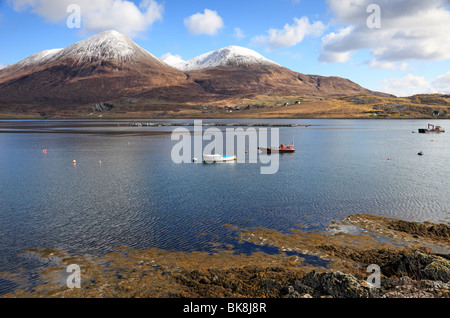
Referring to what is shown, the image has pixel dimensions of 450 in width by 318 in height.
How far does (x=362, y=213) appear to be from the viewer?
36312 millimetres

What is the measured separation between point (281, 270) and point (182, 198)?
23.4 m

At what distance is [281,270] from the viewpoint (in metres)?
22.6

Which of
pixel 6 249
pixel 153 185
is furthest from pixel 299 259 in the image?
pixel 153 185

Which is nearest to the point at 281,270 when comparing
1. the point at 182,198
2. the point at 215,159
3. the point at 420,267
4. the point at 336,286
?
the point at 336,286

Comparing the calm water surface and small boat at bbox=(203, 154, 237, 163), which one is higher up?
small boat at bbox=(203, 154, 237, 163)

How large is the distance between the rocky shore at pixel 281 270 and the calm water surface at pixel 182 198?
2370 mm

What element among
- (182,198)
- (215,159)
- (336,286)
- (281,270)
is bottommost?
(281,270)

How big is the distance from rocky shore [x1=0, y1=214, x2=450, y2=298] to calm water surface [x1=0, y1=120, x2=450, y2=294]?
237cm

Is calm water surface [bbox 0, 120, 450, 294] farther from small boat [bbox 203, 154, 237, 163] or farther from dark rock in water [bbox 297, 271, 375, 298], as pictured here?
dark rock in water [bbox 297, 271, 375, 298]

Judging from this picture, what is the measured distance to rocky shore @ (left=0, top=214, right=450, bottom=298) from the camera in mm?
19625

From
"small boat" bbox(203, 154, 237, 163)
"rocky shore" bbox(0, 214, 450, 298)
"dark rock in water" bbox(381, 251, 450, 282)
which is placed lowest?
"rocky shore" bbox(0, 214, 450, 298)

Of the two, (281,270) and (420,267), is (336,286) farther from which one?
(420,267)

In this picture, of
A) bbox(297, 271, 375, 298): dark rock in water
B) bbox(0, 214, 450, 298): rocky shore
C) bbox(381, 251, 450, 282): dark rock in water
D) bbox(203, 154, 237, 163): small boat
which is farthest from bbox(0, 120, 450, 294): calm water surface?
bbox(381, 251, 450, 282): dark rock in water

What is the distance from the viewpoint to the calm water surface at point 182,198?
1169 inches
